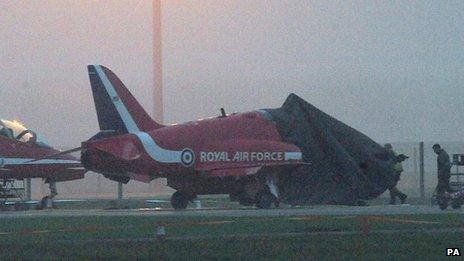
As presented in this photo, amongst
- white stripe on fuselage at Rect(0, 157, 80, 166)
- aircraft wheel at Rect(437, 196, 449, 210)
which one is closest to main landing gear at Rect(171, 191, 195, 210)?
white stripe on fuselage at Rect(0, 157, 80, 166)

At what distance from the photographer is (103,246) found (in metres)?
19.7

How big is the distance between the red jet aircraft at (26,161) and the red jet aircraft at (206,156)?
3935 mm

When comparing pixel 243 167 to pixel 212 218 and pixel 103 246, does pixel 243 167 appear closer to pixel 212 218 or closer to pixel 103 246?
pixel 212 218

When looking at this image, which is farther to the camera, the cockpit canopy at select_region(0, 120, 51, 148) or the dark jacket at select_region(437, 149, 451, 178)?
the cockpit canopy at select_region(0, 120, 51, 148)

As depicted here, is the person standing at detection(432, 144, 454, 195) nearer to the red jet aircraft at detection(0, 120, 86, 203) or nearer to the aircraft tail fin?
the aircraft tail fin

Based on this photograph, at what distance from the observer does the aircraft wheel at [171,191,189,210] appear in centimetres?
3541

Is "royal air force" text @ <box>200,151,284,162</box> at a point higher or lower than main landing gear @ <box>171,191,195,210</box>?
higher

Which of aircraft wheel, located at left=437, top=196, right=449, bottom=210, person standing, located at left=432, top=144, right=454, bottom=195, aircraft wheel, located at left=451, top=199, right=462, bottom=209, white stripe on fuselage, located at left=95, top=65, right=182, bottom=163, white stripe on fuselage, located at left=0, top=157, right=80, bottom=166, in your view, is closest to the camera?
aircraft wheel, located at left=437, top=196, right=449, bottom=210

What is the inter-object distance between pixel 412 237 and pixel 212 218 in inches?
290

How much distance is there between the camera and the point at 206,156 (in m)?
35.2

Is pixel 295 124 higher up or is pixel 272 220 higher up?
pixel 295 124

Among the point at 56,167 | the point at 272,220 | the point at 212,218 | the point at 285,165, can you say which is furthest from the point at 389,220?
the point at 56,167

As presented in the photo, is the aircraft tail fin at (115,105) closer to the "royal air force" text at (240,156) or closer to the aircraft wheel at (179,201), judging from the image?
the aircraft wheel at (179,201)

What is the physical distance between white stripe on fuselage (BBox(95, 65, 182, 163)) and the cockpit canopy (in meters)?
3.46
